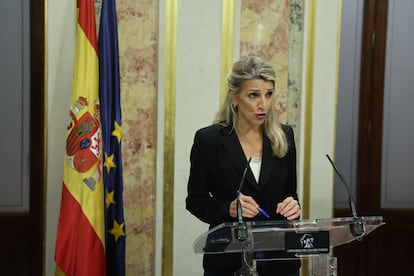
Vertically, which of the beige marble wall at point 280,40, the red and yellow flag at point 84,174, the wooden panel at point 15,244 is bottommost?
the wooden panel at point 15,244

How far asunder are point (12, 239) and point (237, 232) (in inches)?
88.7

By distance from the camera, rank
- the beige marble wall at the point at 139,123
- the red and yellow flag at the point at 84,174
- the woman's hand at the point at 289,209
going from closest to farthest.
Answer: the woman's hand at the point at 289,209, the red and yellow flag at the point at 84,174, the beige marble wall at the point at 139,123

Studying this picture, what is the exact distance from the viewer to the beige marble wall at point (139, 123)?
10.6 feet

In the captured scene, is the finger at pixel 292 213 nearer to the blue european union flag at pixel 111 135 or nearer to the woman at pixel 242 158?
the woman at pixel 242 158

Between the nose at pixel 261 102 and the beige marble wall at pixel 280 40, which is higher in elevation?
the beige marble wall at pixel 280 40

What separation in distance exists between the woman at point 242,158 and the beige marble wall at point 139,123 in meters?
1.28

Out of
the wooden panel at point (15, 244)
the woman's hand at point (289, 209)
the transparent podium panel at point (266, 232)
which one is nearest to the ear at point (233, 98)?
the woman's hand at point (289, 209)

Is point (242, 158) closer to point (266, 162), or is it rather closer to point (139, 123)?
point (266, 162)

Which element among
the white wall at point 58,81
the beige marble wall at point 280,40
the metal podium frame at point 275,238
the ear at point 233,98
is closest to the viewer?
the metal podium frame at point 275,238

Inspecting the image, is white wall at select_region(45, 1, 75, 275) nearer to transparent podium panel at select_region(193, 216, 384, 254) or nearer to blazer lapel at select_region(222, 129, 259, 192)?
blazer lapel at select_region(222, 129, 259, 192)

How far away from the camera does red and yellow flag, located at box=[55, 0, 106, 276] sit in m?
2.83

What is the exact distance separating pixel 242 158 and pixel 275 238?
1.53 ft

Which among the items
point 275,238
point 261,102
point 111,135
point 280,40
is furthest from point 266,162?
point 280,40

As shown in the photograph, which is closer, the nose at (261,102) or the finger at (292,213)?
the finger at (292,213)
